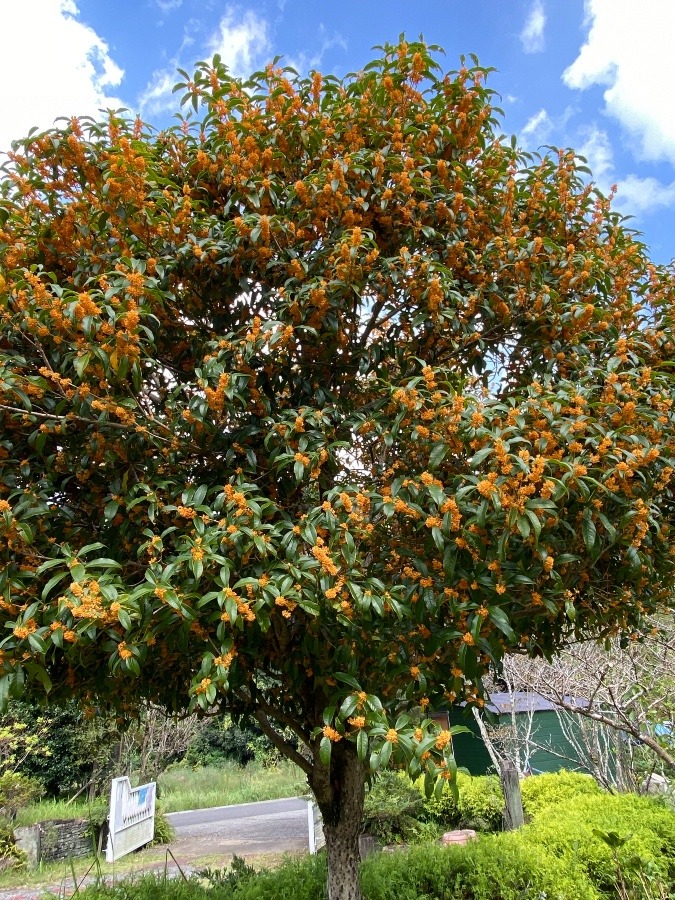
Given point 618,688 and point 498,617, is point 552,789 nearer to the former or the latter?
point 618,688

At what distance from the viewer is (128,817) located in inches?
308

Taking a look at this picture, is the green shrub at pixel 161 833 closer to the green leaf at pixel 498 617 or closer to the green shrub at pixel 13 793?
the green shrub at pixel 13 793

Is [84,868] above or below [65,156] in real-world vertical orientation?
below

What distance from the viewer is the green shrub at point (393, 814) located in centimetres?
762

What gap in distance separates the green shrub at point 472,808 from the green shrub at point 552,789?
364mm

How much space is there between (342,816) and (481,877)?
1.28 m

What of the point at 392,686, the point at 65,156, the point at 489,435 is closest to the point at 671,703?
the point at 392,686

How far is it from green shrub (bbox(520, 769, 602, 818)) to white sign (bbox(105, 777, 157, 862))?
4663 millimetres

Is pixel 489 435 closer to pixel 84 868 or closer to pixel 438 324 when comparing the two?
pixel 438 324

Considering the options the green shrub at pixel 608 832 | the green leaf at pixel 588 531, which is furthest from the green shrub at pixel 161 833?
the green leaf at pixel 588 531

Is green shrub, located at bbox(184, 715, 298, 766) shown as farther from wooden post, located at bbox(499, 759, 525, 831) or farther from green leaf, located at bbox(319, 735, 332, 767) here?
green leaf, located at bbox(319, 735, 332, 767)

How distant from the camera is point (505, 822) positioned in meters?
6.89

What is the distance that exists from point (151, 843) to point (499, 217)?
998 cm

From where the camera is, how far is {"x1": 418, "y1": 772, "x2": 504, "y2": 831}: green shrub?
7.82 meters
